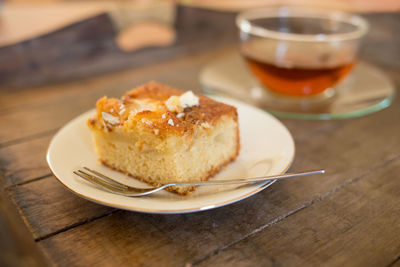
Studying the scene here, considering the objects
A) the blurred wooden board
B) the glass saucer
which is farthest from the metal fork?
the blurred wooden board

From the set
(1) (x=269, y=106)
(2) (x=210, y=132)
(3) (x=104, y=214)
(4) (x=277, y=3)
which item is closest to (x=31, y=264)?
(3) (x=104, y=214)

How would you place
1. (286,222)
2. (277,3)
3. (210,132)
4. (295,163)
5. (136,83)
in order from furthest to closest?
(277,3) < (136,83) < (295,163) < (210,132) < (286,222)

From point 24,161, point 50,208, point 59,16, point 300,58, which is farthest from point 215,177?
point 59,16

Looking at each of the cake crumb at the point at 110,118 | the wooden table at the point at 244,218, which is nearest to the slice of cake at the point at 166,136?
the cake crumb at the point at 110,118

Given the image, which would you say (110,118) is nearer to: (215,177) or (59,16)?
(215,177)

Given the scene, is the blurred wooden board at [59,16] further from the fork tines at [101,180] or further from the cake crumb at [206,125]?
the cake crumb at [206,125]

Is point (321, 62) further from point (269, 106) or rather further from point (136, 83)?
point (136, 83)
